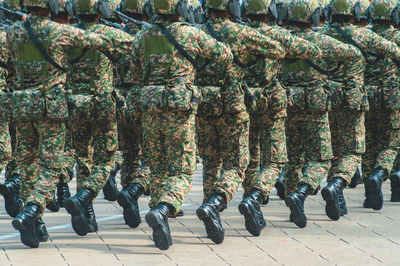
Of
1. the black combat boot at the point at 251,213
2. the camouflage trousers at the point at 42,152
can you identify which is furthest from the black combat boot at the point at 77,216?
the black combat boot at the point at 251,213

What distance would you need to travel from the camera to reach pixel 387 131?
9359mm

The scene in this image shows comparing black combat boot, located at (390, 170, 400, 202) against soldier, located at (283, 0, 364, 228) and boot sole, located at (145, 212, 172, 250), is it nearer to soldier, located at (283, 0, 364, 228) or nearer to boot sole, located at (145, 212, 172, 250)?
soldier, located at (283, 0, 364, 228)

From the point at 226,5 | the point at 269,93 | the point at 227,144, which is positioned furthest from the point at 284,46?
the point at 227,144

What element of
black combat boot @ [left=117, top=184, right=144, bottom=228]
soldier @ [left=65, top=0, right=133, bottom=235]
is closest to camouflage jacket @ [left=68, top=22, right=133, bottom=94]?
soldier @ [left=65, top=0, right=133, bottom=235]

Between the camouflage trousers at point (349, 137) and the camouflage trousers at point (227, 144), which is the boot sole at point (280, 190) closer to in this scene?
the camouflage trousers at point (349, 137)

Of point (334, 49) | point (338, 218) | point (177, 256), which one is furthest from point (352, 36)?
point (177, 256)

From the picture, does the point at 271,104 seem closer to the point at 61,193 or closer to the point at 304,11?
the point at 304,11

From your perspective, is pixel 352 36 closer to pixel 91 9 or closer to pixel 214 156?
pixel 214 156

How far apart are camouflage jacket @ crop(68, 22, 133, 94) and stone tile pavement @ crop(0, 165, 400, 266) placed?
1.46 m

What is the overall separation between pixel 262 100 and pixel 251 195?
3.12 ft

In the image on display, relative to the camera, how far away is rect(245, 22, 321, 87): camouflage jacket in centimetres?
748

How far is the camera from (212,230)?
22.8ft

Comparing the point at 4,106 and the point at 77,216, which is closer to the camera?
the point at 77,216

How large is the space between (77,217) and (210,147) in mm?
1466
